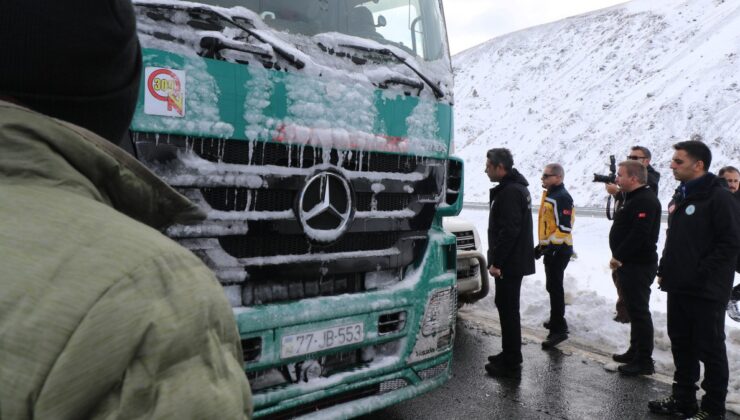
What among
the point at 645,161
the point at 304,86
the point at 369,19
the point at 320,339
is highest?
the point at 369,19

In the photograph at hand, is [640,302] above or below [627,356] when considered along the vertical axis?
above

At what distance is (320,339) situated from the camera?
120 inches

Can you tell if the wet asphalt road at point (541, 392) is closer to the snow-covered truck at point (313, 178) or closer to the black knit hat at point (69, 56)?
the snow-covered truck at point (313, 178)

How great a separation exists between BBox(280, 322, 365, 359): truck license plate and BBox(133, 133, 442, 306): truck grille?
22 cm

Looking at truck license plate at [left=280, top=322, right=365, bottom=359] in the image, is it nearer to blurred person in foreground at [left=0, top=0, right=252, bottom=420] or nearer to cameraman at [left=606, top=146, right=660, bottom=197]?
blurred person in foreground at [left=0, top=0, right=252, bottom=420]

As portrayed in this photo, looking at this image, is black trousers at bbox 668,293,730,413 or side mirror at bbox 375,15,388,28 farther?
black trousers at bbox 668,293,730,413

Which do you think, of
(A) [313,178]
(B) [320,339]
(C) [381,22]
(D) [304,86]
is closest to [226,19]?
(D) [304,86]

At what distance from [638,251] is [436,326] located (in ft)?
7.68

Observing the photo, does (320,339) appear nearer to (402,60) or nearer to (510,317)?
(402,60)

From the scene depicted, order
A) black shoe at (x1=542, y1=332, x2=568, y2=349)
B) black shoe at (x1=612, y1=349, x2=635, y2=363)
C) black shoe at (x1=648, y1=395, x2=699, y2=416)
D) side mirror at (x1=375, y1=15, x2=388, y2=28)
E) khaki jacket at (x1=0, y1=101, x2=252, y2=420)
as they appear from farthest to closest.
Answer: black shoe at (x1=542, y1=332, x2=568, y2=349), black shoe at (x1=612, y1=349, x2=635, y2=363), black shoe at (x1=648, y1=395, x2=699, y2=416), side mirror at (x1=375, y1=15, x2=388, y2=28), khaki jacket at (x1=0, y1=101, x2=252, y2=420)

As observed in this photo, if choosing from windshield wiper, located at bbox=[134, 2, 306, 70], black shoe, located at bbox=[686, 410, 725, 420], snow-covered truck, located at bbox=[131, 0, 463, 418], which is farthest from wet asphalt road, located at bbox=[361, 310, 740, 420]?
windshield wiper, located at bbox=[134, 2, 306, 70]

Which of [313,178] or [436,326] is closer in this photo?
[313,178]

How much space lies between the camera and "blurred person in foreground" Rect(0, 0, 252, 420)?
67 centimetres

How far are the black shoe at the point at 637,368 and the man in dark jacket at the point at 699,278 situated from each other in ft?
2.30
